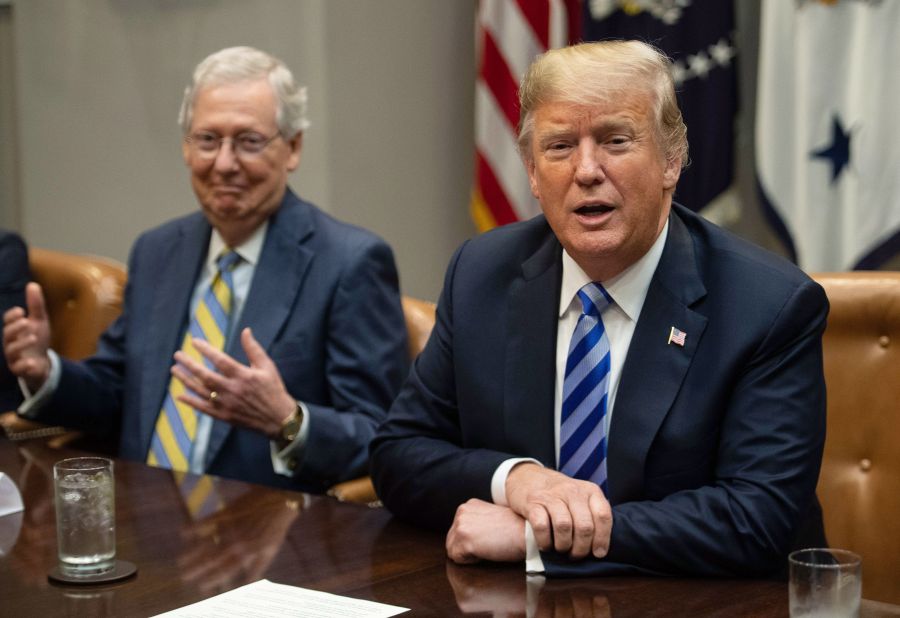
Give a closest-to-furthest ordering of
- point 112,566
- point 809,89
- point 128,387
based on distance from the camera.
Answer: point 112,566, point 128,387, point 809,89

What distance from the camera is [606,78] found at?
7.13ft

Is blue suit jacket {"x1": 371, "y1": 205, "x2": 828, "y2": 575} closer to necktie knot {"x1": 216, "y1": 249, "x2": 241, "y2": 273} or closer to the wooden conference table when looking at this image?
the wooden conference table

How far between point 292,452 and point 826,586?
5.13 ft

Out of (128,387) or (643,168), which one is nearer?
(643,168)

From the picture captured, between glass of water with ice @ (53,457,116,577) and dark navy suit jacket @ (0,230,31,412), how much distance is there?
77.0 inches

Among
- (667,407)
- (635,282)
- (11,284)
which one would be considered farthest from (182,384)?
(667,407)

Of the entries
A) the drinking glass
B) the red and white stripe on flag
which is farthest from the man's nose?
the drinking glass

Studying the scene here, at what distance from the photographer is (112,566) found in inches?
80.7

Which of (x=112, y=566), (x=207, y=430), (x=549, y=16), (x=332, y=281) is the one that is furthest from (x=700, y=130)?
(x=112, y=566)

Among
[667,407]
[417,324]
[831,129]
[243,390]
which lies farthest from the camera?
[831,129]

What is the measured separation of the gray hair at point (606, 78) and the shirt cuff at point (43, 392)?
164 centimetres

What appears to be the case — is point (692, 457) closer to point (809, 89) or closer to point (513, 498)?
point (513, 498)

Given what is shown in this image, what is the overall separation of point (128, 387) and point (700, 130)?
1963mm

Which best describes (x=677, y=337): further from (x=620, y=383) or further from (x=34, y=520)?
(x=34, y=520)
